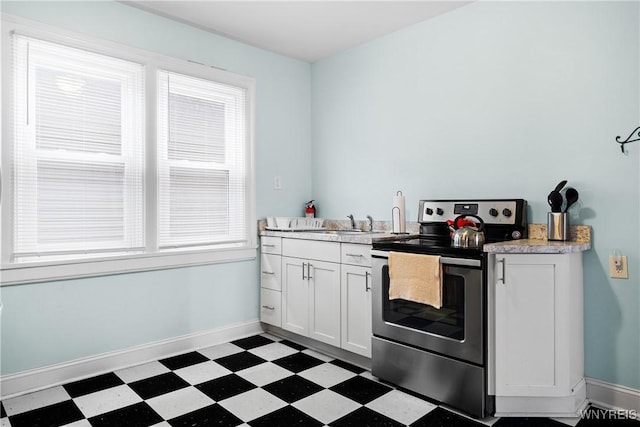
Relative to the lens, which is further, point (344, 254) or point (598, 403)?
point (344, 254)

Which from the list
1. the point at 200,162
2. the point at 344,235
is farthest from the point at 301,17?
the point at 344,235

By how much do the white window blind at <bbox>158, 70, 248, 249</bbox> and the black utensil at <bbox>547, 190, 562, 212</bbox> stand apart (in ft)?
7.67

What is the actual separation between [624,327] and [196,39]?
3490 millimetres

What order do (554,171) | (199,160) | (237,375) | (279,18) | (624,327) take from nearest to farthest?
1. (624,327)
2. (554,171)
3. (237,375)
4. (279,18)
5. (199,160)

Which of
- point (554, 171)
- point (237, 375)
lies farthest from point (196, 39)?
point (554, 171)

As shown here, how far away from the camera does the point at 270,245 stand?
3.54 m

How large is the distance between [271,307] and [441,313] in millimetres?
1659

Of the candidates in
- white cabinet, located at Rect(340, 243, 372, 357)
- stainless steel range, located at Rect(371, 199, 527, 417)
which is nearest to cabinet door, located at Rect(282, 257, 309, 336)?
white cabinet, located at Rect(340, 243, 372, 357)

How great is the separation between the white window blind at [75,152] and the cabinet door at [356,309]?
154cm

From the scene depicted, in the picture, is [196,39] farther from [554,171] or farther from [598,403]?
[598,403]

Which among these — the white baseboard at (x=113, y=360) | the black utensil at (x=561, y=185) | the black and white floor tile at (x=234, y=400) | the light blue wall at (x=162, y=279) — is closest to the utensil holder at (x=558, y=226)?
the black utensil at (x=561, y=185)

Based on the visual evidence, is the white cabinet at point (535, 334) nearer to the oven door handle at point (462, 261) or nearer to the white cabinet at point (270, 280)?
the oven door handle at point (462, 261)

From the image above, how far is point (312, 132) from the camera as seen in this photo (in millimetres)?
4066

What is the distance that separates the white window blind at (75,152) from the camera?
2471 mm
